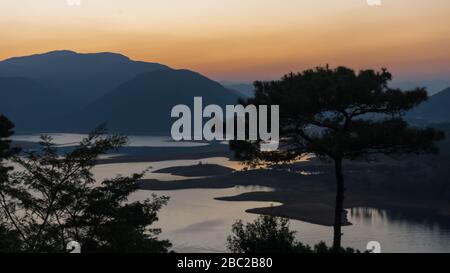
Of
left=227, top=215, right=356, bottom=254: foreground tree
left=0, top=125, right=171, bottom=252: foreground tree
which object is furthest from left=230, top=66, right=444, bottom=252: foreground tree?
left=0, top=125, right=171, bottom=252: foreground tree

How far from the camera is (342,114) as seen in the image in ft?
64.7

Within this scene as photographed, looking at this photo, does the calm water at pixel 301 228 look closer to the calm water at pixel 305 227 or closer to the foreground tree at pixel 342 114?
the calm water at pixel 305 227

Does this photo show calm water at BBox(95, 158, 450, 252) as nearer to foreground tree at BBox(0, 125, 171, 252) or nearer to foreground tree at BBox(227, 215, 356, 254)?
foreground tree at BBox(227, 215, 356, 254)

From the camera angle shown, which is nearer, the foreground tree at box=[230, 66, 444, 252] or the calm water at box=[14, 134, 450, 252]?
the foreground tree at box=[230, 66, 444, 252]

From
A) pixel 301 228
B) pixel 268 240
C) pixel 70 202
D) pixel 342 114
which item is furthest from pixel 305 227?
pixel 70 202

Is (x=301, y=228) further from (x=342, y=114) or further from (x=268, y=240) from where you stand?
(x=342, y=114)

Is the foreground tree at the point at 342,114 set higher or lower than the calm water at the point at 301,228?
higher

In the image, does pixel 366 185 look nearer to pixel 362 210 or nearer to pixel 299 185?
pixel 299 185

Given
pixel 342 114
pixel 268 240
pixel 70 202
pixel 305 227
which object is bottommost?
pixel 305 227

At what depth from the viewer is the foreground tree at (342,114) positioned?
18188 millimetres

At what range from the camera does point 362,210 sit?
64.1 m

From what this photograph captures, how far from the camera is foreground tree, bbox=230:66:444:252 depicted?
59.7 ft

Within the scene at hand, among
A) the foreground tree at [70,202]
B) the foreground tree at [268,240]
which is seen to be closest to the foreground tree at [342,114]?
the foreground tree at [268,240]
